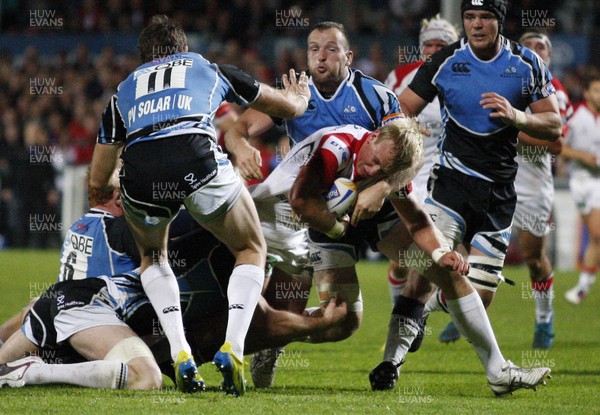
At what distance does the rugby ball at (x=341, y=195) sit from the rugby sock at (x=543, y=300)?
3262mm

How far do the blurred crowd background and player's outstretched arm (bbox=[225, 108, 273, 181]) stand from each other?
32.0 feet

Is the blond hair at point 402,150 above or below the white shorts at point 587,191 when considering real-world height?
above

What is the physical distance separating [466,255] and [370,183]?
180cm

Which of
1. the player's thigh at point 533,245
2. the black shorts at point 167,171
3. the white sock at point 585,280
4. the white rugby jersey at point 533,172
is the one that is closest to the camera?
the black shorts at point 167,171

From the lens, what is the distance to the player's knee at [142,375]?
5.36 m

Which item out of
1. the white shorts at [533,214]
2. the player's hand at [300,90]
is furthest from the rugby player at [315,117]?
the white shorts at [533,214]

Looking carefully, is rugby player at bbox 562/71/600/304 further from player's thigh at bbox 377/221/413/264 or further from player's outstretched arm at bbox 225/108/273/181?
player's outstretched arm at bbox 225/108/273/181

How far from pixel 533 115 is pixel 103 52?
46.6ft

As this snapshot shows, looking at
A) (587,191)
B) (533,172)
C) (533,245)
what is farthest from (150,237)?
(587,191)

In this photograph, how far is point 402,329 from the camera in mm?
6160

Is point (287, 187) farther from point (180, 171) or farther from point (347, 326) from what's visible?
point (180, 171)

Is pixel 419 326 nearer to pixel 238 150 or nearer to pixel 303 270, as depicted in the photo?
pixel 303 270

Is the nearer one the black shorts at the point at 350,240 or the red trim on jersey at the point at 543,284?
the black shorts at the point at 350,240

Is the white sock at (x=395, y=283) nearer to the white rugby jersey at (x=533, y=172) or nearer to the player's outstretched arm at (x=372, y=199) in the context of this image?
the white rugby jersey at (x=533, y=172)
